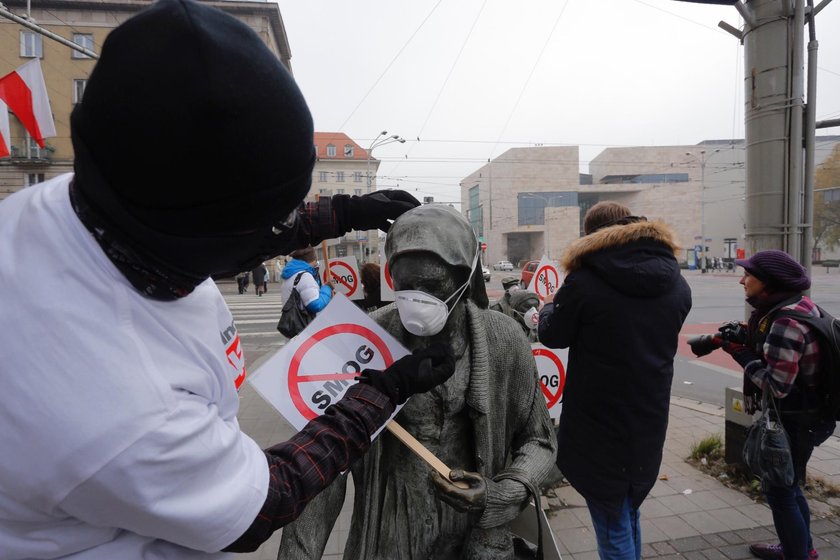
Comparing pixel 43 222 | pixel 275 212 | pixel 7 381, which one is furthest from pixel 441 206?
pixel 7 381

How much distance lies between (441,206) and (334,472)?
799 millimetres

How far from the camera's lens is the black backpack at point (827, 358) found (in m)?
2.77

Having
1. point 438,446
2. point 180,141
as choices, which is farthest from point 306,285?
point 180,141

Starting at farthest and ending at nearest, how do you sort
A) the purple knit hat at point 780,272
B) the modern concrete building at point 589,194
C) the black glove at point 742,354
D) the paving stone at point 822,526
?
the modern concrete building at point 589,194
the paving stone at point 822,526
the black glove at point 742,354
the purple knit hat at point 780,272

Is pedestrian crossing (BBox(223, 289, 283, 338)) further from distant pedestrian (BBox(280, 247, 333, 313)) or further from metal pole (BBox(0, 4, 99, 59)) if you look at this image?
metal pole (BBox(0, 4, 99, 59))

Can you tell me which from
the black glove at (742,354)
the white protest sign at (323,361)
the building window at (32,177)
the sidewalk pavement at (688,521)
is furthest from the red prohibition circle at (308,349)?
the building window at (32,177)

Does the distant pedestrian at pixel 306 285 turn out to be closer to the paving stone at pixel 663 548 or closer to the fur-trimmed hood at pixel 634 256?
the fur-trimmed hood at pixel 634 256

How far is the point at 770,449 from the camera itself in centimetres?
287

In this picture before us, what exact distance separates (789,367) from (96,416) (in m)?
3.30

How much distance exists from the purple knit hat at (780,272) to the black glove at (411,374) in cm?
262

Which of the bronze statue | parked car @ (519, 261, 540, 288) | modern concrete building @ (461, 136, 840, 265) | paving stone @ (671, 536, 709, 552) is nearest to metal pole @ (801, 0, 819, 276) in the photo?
paving stone @ (671, 536, 709, 552)

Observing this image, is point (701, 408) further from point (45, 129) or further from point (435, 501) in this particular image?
point (45, 129)

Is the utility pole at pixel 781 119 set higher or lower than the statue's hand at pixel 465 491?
higher

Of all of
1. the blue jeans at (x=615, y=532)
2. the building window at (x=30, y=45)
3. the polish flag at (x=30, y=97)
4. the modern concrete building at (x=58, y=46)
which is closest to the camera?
the blue jeans at (x=615, y=532)
